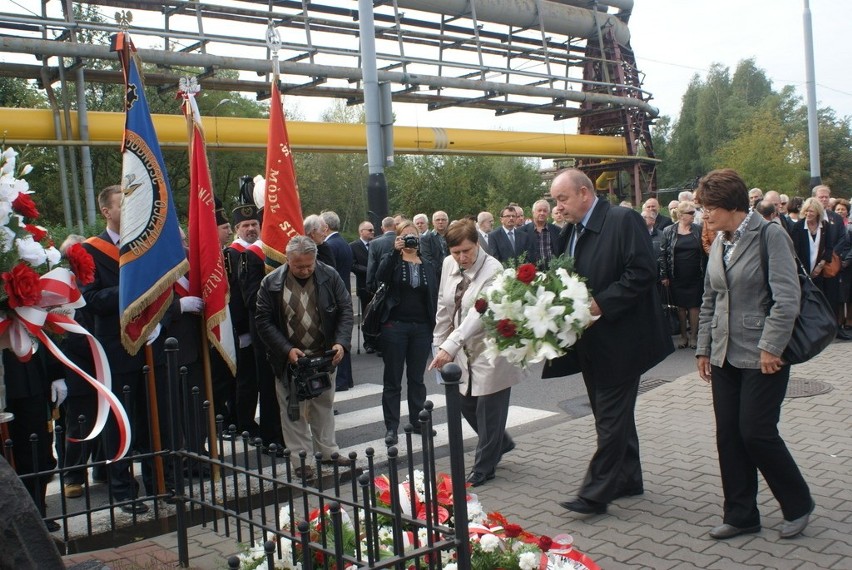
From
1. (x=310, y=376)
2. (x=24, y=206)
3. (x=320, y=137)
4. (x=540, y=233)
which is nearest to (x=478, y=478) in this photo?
(x=310, y=376)

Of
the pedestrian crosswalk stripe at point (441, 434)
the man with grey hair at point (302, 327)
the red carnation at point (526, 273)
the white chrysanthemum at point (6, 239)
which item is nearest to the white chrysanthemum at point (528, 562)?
the red carnation at point (526, 273)

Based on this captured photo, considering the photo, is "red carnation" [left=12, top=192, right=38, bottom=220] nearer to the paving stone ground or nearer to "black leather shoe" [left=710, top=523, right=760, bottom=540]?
the paving stone ground

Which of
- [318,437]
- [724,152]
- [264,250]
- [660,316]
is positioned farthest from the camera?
[724,152]

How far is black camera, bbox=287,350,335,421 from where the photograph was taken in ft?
21.1

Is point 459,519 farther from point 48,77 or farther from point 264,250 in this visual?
point 48,77

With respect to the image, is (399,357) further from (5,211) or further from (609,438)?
(5,211)

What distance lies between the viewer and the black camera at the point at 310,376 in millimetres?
6418

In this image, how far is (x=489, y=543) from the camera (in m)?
3.81

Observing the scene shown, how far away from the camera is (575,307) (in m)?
4.79

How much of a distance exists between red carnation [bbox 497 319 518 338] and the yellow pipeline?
26.6ft

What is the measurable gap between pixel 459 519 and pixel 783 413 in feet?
18.7

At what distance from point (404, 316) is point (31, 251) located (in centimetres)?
423

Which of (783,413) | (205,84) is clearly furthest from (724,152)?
(783,413)

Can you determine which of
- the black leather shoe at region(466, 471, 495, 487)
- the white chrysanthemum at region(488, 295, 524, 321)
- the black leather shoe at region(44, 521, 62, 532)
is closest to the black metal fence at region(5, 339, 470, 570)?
the black leather shoe at region(44, 521, 62, 532)
